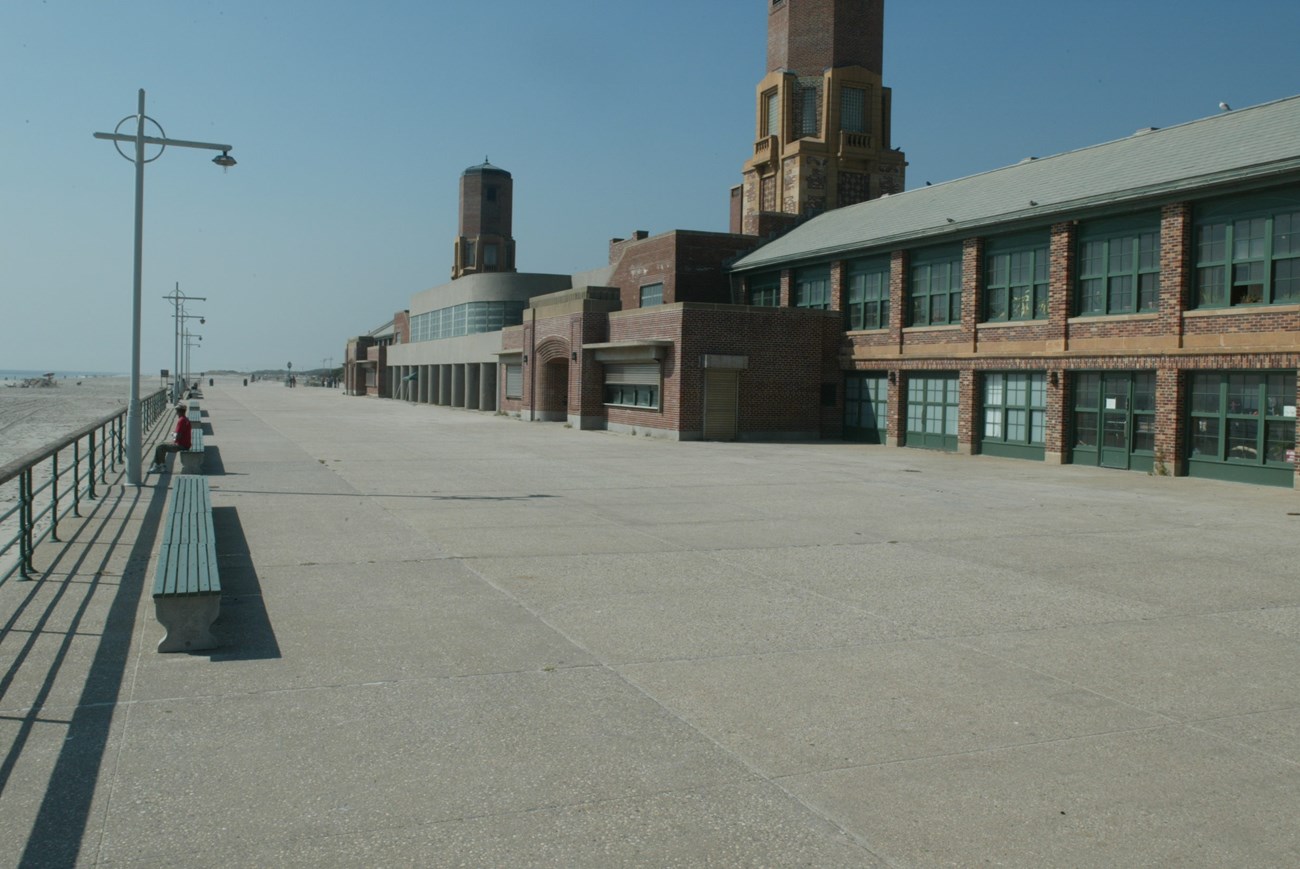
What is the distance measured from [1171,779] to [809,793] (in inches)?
71.8

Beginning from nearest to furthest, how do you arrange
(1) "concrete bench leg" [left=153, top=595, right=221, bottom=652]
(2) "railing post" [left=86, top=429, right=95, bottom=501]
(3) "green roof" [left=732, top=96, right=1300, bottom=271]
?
→ (1) "concrete bench leg" [left=153, top=595, right=221, bottom=652]
(2) "railing post" [left=86, top=429, right=95, bottom=501]
(3) "green roof" [left=732, top=96, right=1300, bottom=271]

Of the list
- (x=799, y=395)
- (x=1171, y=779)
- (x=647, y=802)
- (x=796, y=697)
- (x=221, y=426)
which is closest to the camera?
(x=647, y=802)

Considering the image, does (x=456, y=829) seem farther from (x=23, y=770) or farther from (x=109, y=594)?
(x=109, y=594)

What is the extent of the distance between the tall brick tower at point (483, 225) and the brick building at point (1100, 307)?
53.6m

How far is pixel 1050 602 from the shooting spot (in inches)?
372

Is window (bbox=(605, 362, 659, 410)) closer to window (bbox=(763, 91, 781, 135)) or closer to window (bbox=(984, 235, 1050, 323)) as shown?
window (bbox=(984, 235, 1050, 323))

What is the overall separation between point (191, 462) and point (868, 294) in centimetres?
2123

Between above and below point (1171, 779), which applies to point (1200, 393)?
above

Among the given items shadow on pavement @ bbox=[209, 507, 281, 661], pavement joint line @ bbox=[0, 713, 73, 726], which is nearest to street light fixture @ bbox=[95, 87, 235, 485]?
shadow on pavement @ bbox=[209, 507, 281, 661]

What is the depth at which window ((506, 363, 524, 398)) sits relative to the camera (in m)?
48.7

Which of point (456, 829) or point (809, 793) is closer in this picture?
point (456, 829)

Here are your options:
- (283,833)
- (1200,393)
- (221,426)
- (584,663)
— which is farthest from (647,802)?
(221,426)

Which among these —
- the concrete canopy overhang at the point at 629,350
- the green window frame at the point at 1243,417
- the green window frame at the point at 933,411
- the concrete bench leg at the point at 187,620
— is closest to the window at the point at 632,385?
the concrete canopy overhang at the point at 629,350

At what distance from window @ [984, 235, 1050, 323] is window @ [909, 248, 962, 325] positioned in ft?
3.85
